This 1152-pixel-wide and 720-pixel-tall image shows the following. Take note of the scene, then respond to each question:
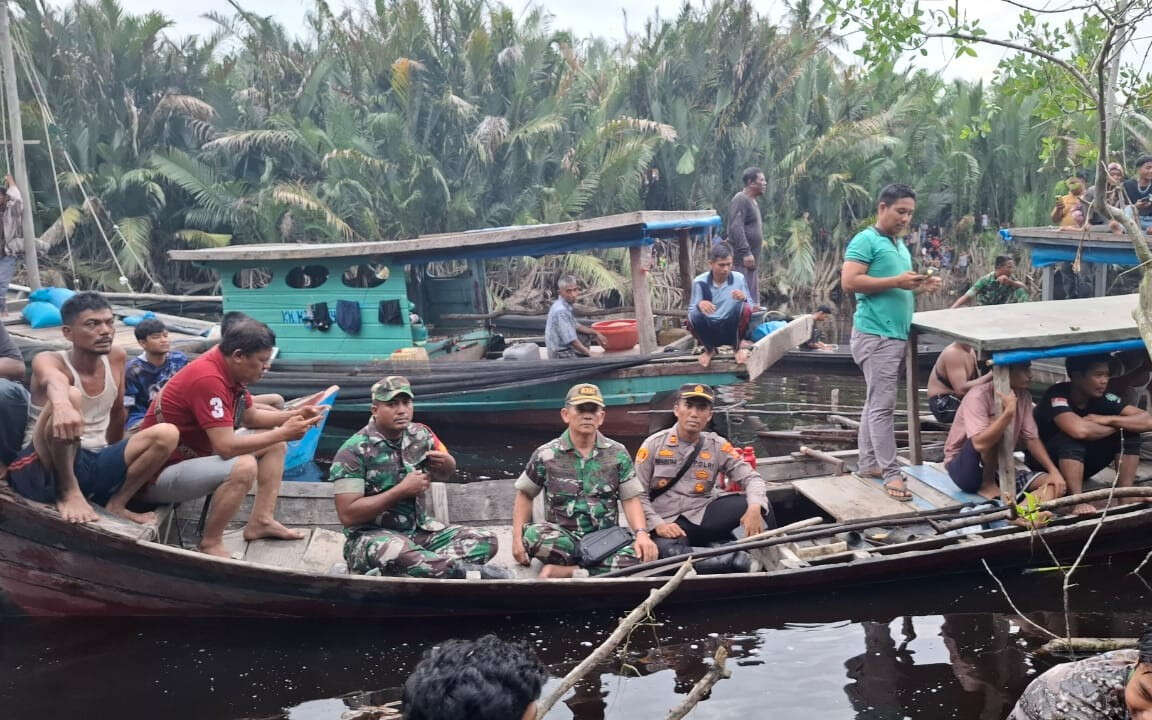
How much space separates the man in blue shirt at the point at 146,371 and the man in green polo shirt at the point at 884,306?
16.4ft

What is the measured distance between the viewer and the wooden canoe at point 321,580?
5.88 meters

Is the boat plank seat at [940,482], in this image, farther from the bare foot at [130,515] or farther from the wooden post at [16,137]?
the wooden post at [16,137]

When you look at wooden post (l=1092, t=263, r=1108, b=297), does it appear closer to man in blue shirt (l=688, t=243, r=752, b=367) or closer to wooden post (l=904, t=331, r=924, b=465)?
man in blue shirt (l=688, t=243, r=752, b=367)

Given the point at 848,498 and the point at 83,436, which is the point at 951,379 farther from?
the point at 83,436

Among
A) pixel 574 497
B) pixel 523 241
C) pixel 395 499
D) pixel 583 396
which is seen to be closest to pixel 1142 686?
pixel 583 396

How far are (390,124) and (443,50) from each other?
6.89 feet

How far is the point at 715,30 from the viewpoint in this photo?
2052cm

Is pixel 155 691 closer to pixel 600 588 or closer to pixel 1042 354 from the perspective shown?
pixel 600 588

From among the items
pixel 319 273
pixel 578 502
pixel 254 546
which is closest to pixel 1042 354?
pixel 578 502

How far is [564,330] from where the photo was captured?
1117 centimetres

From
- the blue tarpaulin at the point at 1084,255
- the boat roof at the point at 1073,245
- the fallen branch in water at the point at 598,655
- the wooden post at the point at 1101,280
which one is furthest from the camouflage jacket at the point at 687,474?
the wooden post at the point at 1101,280

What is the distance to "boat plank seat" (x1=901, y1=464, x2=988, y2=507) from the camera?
6.98m

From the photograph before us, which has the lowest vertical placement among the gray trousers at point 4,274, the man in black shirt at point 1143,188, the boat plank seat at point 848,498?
the boat plank seat at point 848,498

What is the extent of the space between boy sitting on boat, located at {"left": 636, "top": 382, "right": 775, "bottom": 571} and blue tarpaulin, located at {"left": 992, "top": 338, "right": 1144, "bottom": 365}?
1650mm
